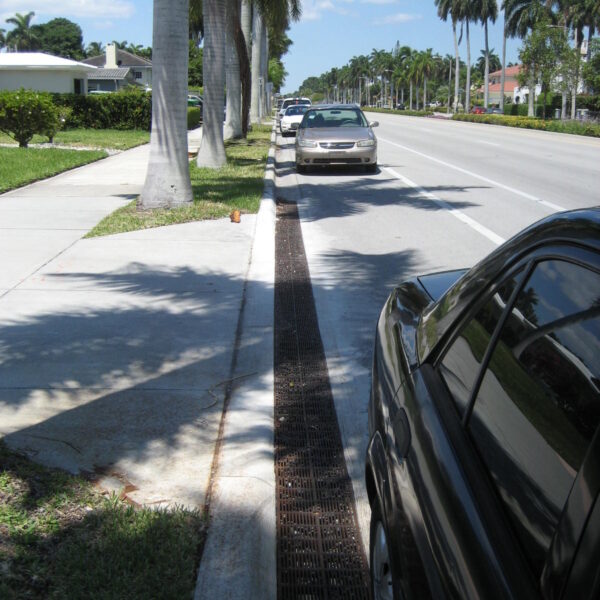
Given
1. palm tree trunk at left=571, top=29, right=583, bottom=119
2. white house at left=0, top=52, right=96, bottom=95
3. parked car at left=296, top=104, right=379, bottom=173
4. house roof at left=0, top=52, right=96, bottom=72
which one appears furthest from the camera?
palm tree trunk at left=571, top=29, right=583, bottom=119

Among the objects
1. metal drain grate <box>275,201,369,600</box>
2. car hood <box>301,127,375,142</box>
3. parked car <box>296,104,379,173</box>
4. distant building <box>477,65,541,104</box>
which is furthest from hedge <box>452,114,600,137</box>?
distant building <box>477,65,541,104</box>

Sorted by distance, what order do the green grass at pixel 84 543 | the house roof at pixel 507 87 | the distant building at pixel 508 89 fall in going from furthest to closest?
the house roof at pixel 507 87 → the distant building at pixel 508 89 → the green grass at pixel 84 543

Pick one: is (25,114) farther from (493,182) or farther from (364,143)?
(493,182)

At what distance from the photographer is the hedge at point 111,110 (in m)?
30.8

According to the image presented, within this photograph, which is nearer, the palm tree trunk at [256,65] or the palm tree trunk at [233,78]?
the palm tree trunk at [233,78]

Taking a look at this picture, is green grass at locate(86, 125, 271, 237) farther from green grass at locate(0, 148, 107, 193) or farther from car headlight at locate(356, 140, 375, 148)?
green grass at locate(0, 148, 107, 193)

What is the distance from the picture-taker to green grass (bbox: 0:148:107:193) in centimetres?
1534

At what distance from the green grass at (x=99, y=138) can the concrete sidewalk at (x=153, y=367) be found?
15224 millimetres

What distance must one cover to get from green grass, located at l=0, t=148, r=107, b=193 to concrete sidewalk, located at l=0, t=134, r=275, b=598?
5506mm

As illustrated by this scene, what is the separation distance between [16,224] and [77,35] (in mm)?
135015

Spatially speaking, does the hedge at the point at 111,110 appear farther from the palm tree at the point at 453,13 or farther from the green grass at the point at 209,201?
the palm tree at the point at 453,13

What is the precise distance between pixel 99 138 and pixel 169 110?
55.0 ft

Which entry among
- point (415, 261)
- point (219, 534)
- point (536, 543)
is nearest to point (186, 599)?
point (219, 534)

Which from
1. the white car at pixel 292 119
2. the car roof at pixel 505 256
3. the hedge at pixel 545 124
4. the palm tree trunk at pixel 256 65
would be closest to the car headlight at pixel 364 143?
the car roof at pixel 505 256
